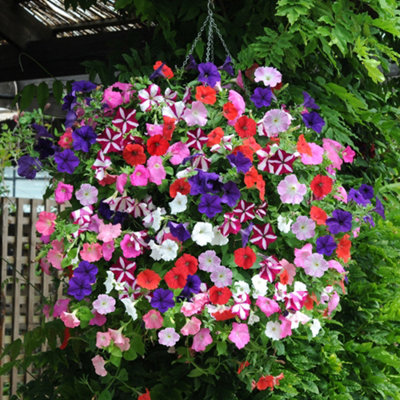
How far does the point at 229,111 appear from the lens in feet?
5.51

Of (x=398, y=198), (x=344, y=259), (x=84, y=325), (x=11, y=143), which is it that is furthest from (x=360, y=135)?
(x=11, y=143)

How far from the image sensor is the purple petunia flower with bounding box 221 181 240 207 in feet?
5.15

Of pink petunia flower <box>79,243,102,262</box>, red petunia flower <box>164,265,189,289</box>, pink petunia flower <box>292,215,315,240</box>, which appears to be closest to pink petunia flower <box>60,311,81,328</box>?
pink petunia flower <box>79,243,102,262</box>

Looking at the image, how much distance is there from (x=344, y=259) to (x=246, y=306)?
0.35m

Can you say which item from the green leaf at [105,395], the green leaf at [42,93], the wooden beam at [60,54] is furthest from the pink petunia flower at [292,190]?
the wooden beam at [60,54]

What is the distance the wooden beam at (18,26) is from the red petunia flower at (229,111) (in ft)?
5.07

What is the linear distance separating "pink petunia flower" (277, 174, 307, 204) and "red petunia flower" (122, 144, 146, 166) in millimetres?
343

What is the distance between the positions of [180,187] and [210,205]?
93 mm

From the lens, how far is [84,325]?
1610 millimetres

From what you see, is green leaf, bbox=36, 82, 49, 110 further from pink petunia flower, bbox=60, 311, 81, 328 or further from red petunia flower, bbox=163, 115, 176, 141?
pink petunia flower, bbox=60, 311, 81, 328

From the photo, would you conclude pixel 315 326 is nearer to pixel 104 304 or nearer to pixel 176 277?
pixel 176 277

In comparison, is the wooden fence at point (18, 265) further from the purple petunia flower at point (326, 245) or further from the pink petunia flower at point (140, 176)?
the purple petunia flower at point (326, 245)

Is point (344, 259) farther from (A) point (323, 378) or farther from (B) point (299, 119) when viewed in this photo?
(A) point (323, 378)

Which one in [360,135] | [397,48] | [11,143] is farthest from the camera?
[11,143]
